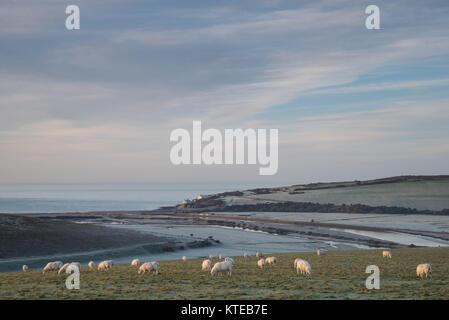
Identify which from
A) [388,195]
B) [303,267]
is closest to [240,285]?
[303,267]

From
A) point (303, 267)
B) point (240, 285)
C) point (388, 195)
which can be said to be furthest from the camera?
point (388, 195)

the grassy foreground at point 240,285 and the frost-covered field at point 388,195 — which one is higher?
the grassy foreground at point 240,285

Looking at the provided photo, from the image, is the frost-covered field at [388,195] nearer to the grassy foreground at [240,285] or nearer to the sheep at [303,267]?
the sheep at [303,267]

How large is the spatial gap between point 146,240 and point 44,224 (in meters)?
12.2

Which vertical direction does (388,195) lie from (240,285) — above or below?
below

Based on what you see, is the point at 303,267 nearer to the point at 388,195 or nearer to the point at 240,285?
the point at 240,285

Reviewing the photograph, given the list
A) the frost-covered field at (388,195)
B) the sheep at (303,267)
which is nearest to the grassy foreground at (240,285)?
the sheep at (303,267)

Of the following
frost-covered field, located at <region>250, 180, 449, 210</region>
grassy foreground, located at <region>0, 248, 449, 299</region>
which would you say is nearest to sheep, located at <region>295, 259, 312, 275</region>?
grassy foreground, located at <region>0, 248, 449, 299</region>

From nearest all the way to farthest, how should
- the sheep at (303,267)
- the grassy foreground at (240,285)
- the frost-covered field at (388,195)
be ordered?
the grassy foreground at (240,285), the sheep at (303,267), the frost-covered field at (388,195)

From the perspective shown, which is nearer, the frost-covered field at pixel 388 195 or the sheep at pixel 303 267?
the sheep at pixel 303 267

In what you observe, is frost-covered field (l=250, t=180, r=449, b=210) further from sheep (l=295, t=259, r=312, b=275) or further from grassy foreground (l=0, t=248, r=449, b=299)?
grassy foreground (l=0, t=248, r=449, b=299)

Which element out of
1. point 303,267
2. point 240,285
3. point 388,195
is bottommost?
point 388,195

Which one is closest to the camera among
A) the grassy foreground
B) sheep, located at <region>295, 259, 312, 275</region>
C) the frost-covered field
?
the grassy foreground
